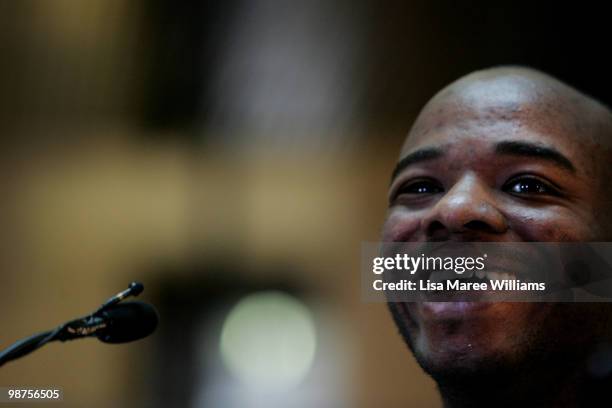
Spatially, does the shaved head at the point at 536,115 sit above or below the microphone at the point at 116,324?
above

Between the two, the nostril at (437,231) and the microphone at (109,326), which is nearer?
the microphone at (109,326)

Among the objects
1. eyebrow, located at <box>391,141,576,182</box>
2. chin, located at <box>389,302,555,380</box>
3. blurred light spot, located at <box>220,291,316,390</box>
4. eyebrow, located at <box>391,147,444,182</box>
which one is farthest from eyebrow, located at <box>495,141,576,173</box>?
blurred light spot, located at <box>220,291,316,390</box>

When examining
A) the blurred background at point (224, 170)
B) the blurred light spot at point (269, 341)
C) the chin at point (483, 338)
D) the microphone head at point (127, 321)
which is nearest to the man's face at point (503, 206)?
the chin at point (483, 338)

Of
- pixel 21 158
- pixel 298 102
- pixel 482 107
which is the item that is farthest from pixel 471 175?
pixel 21 158

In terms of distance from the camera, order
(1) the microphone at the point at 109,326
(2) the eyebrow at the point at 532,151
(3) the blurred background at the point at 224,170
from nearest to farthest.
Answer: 1. (1) the microphone at the point at 109,326
2. (2) the eyebrow at the point at 532,151
3. (3) the blurred background at the point at 224,170

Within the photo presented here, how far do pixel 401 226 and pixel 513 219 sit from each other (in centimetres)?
23

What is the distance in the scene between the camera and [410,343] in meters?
1.61

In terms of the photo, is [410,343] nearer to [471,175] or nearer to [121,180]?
[471,175]

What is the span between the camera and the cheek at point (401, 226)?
5.32 ft

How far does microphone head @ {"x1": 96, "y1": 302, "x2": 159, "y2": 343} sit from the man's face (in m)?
0.51

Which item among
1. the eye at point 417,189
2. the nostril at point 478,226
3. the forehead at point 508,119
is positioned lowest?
the nostril at point 478,226

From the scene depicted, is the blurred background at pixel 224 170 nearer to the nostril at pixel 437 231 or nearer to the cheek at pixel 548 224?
the nostril at pixel 437 231

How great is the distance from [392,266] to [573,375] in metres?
0.41

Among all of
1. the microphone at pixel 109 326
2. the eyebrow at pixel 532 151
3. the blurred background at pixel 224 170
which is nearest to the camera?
the microphone at pixel 109 326
